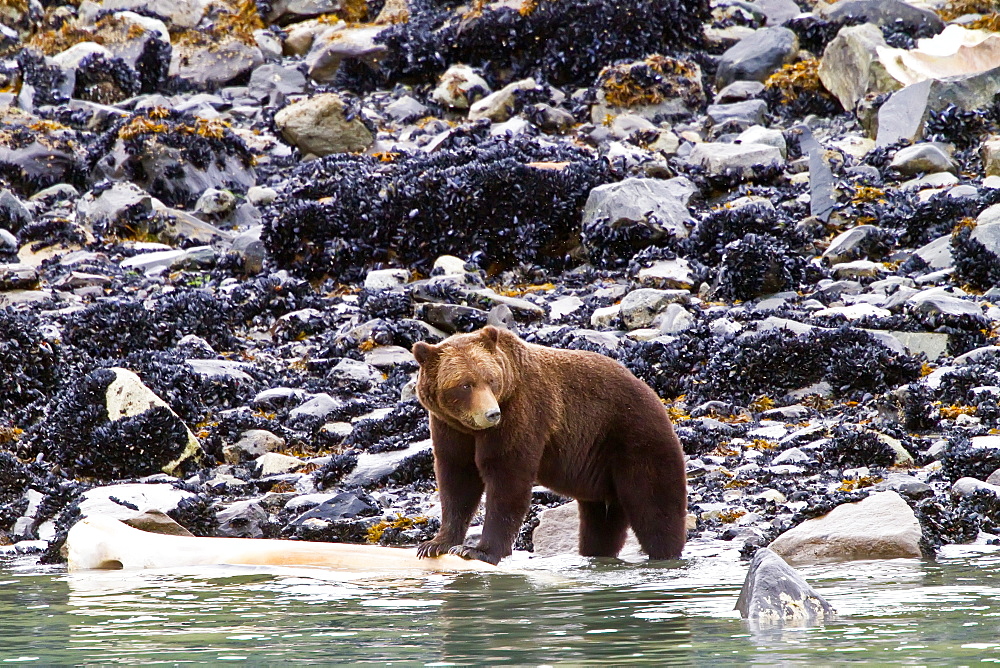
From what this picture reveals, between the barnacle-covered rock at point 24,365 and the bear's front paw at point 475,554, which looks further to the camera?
the barnacle-covered rock at point 24,365

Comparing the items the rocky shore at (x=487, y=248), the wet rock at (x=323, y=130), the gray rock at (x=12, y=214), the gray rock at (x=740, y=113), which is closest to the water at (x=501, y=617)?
the rocky shore at (x=487, y=248)

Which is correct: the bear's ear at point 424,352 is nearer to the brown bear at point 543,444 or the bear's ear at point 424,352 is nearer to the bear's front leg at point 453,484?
the brown bear at point 543,444

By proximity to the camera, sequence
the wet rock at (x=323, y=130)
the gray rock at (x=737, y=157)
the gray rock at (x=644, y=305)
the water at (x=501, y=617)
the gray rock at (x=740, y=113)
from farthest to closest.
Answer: the wet rock at (x=323, y=130) → the gray rock at (x=740, y=113) → the gray rock at (x=737, y=157) → the gray rock at (x=644, y=305) → the water at (x=501, y=617)

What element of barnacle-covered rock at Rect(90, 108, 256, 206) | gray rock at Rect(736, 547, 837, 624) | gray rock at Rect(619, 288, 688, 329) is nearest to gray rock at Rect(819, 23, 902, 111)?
gray rock at Rect(619, 288, 688, 329)

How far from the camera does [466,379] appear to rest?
5750 mm

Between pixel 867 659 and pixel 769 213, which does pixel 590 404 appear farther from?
pixel 769 213

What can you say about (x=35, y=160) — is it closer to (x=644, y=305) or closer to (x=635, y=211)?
(x=635, y=211)

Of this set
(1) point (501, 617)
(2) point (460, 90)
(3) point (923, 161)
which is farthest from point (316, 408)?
(2) point (460, 90)

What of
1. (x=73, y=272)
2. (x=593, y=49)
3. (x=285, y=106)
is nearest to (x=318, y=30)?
(x=285, y=106)

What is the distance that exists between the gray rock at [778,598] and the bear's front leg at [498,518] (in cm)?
179

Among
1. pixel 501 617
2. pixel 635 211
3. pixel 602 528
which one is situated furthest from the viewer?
pixel 635 211

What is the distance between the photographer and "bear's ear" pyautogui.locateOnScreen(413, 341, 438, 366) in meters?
5.98

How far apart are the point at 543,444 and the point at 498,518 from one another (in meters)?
0.47

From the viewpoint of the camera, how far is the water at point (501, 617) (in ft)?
12.0
